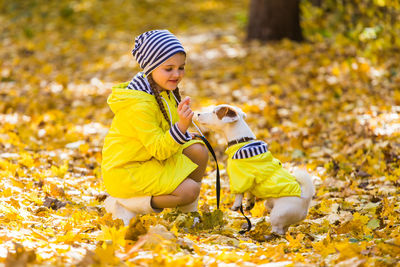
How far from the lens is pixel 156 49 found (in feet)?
9.76

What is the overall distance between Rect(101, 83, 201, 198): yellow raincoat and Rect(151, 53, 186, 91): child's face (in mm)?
106

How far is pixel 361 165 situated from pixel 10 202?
9.53ft

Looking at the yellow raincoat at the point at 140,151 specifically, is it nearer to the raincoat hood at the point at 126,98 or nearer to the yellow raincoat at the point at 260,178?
the raincoat hood at the point at 126,98

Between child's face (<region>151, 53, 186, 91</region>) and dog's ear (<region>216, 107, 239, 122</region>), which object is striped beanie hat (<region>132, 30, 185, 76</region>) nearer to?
child's face (<region>151, 53, 186, 91</region>)

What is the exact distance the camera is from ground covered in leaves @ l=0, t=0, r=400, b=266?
248 cm

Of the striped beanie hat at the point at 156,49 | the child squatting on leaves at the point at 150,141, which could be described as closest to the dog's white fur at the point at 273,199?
the child squatting on leaves at the point at 150,141

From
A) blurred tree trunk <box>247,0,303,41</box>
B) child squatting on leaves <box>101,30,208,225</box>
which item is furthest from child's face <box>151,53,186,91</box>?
blurred tree trunk <box>247,0,303,41</box>

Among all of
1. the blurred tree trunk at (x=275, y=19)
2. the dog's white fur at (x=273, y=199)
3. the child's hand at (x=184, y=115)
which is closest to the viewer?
the child's hand at (x=184, y=115)

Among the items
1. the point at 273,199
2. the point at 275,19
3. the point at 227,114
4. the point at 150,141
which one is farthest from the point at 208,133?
the point at 275,19

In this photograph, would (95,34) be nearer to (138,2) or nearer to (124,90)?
(138,2)

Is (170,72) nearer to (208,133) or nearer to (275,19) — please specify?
(208,133)

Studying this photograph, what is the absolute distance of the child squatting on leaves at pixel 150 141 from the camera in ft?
9.72

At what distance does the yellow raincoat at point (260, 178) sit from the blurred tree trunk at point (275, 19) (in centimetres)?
520

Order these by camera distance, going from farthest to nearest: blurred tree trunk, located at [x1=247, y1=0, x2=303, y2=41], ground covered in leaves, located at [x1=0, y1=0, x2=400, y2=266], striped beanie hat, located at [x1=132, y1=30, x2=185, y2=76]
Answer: blurred tree trunk, located at [x1=247, y1=0, x2=303, y2=41] → striped beanie hat, located at [x1=132, y1=30, x2=185, y2=76] → ground covered in leaves, located at [x1=0, y1=0, x2=400, y2=266]
